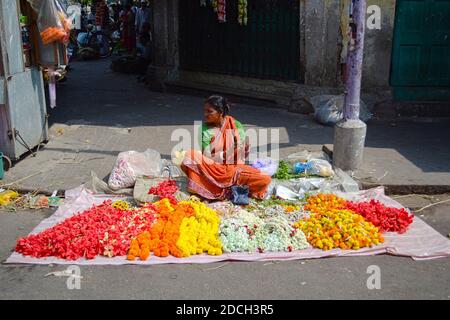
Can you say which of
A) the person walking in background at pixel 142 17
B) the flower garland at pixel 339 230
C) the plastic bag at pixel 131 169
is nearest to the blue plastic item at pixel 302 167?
the flower garland at pixel 339 230

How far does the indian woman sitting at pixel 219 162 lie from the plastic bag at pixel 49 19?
2.86m

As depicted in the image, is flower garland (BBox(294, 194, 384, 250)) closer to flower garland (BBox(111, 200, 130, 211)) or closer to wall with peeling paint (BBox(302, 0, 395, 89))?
flower garland (BBox(111, 200, 130, 211))

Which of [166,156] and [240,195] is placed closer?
[240,195]

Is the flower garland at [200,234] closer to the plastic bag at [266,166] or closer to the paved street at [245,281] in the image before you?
the paved street at [245,281]

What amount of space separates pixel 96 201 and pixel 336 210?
9.11 ft

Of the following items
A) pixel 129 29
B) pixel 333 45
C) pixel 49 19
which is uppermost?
pixel 49 19

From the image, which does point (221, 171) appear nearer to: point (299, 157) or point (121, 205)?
point (121, 205)

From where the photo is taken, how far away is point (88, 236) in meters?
4.78

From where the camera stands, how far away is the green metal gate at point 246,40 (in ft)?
34.4

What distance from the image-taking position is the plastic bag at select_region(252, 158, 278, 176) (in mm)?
6419

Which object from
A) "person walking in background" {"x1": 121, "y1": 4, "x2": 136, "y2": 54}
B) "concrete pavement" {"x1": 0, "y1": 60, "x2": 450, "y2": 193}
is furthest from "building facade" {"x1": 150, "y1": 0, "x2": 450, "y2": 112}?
"person walking in background" {"x1": 121, "y1": 4, "x2": 136, "y2": 54}

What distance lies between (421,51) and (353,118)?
3.72 meters

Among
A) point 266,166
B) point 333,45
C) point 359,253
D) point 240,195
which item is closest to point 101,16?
point 333,45

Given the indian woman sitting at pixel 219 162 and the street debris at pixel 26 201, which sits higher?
the indian woman sitting at pixel 219 162
